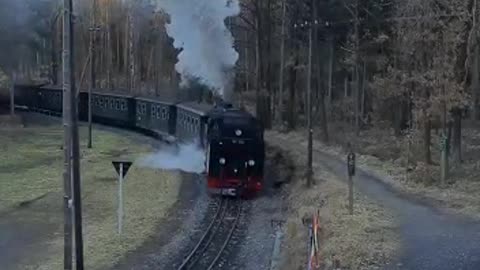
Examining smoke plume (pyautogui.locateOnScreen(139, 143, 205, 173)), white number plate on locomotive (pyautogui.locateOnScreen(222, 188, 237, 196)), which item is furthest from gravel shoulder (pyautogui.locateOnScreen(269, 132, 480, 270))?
smoke plume (pyautogui.locateOnScreen(139, 143, 205, 173))

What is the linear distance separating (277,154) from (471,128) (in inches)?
524

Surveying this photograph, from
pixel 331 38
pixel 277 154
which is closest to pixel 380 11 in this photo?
pixel 331 38

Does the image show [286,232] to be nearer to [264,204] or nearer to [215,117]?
[264,204]

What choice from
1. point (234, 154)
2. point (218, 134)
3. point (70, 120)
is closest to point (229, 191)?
point (234, 154)

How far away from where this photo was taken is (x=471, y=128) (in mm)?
45469

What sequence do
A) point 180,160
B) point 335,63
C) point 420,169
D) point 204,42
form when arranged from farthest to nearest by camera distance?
point 335,63, point 204,42, point 180,160, point 420,169

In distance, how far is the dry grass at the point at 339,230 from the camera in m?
17.3

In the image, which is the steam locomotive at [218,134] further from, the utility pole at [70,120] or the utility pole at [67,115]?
the utility pole at [67,115]

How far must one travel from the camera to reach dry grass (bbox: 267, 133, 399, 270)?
17312mm

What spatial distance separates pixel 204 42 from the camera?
127ft

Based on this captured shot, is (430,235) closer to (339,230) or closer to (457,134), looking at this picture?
(339,230)

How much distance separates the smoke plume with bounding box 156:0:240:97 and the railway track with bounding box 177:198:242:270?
1141 cm

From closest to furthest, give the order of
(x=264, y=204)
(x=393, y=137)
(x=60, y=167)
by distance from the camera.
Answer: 1. (x=264, y=204)
2. (x=60, y=167)
3. (x=393, y=137)

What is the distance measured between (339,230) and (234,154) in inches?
332
